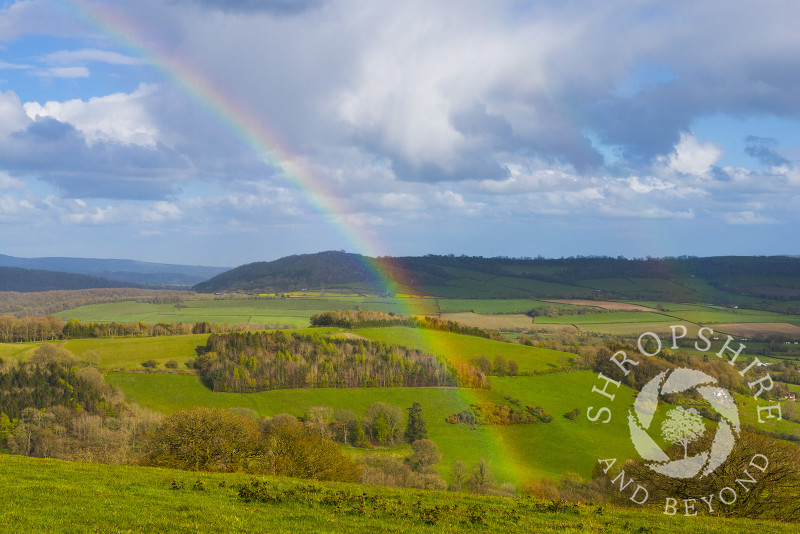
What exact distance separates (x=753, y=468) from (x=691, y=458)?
384 cm

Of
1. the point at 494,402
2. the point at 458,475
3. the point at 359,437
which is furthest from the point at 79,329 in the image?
the point at 458,475

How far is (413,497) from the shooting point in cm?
2441

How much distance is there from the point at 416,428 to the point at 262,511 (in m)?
85.1

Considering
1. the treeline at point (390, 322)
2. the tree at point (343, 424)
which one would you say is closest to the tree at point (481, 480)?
the tree at point (343, 424)

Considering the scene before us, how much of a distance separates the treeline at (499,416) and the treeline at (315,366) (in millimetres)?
17997

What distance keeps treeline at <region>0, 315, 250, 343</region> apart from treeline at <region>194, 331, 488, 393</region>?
31.6 meters

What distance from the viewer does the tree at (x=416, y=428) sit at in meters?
100

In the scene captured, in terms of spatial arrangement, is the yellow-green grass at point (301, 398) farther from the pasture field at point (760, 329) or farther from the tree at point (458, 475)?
the pasture field at point (760, 329)

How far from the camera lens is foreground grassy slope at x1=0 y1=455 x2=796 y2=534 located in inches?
688

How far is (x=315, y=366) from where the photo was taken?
13875 centimetres

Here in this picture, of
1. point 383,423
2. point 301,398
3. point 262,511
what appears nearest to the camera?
point 262,511

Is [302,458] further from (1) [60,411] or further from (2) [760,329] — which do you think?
(2) [760,329]

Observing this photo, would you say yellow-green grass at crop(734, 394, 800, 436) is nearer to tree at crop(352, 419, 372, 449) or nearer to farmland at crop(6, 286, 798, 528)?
farmland at crop(6, 286, 798, 528)

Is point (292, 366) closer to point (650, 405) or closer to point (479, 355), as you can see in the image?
point (479, 355)
